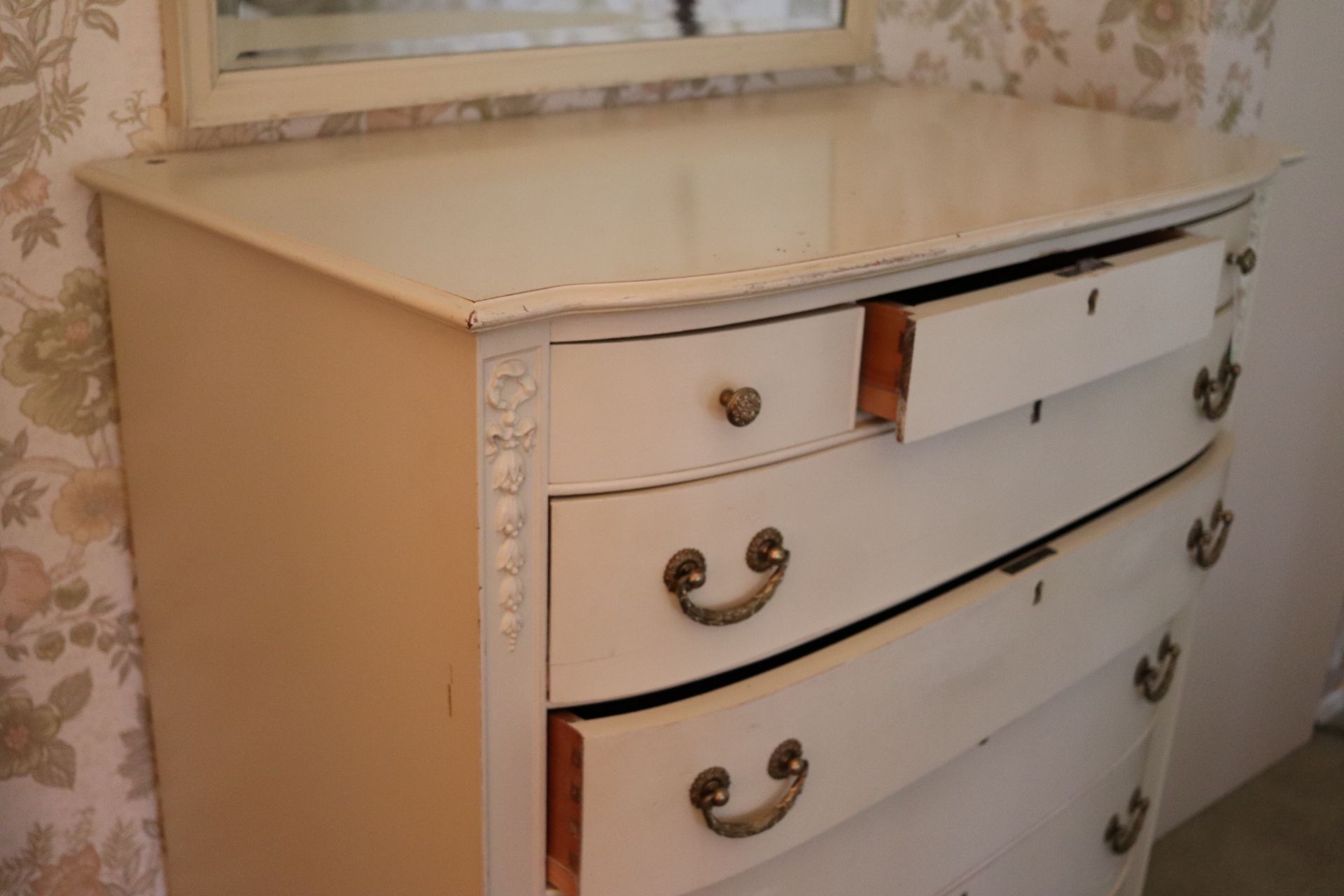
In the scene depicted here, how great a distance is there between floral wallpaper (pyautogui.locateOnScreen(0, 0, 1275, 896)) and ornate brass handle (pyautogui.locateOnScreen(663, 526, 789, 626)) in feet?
1.83

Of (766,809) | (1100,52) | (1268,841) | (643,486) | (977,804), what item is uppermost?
(1100,52)

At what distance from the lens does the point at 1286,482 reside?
2.03m

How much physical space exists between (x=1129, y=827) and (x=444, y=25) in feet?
3.64

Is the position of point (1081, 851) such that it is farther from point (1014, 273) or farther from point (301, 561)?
point (301, 561)

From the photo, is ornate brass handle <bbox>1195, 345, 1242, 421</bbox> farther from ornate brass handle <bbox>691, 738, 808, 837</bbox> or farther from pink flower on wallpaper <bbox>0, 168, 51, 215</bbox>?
pink flower on wallpaper <bbox>0, 168, 51, 215</bbox>

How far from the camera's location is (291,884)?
109 centimetres

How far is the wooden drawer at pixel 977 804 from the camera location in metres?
1.07

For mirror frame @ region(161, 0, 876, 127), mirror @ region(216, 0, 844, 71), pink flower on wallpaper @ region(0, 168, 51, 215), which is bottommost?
pink flower on wallpaper @ region(0, 168, 51, 215)

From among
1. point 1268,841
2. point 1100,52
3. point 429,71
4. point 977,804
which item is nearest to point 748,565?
point 977,804

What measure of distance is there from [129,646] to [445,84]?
580mm

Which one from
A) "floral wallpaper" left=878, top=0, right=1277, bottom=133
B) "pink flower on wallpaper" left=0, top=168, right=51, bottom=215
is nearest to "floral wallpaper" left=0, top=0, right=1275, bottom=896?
"pink flower on wallpaper" left=0, top=168, right=51, bottom=215

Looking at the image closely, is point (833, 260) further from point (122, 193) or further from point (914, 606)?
point (122, 193)

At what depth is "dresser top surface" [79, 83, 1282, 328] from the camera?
2.64 feet

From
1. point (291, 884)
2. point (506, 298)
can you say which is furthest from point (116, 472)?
point (506, 298)
